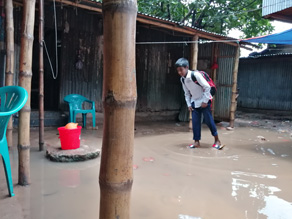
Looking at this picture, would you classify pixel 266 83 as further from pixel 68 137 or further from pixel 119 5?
pixel 119 5

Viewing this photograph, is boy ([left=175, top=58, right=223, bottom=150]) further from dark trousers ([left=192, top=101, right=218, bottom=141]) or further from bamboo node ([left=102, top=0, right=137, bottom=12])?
bamboo node ([left=102, top=0, right=137, bottom=12])

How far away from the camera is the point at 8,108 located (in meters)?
2.88

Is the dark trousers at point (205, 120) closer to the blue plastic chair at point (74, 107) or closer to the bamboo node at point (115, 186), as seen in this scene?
the blue plastic chair at point (74, 107)

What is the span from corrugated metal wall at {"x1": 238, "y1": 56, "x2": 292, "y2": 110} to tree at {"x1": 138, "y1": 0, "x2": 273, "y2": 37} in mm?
1811

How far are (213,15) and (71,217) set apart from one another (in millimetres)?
11701

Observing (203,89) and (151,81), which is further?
(151,81)

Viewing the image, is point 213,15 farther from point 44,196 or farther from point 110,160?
point 110,160

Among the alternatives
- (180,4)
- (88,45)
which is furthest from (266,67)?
(88,45)

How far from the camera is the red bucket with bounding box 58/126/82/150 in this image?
420 cm

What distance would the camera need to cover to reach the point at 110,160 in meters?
1.10

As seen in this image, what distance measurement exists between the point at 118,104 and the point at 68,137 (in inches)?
134

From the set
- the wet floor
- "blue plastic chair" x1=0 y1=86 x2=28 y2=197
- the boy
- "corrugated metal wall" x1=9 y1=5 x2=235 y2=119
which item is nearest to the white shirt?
the boy

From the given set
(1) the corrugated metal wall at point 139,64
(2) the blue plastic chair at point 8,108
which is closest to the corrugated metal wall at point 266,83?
A: (1) the corrugated metal wall at point 139,64

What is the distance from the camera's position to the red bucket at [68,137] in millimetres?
4199
